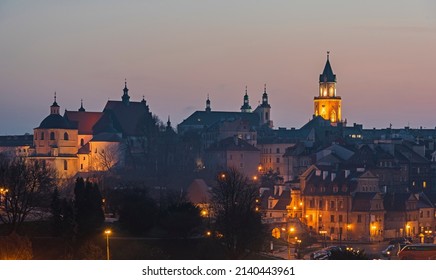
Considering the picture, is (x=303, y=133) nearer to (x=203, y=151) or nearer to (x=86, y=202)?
(x=203, y=151)

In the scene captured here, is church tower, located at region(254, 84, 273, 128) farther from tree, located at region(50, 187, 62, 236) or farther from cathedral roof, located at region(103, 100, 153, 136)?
tree, located at region(50, 187, 62, 236)

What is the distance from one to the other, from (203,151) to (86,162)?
4.28 m

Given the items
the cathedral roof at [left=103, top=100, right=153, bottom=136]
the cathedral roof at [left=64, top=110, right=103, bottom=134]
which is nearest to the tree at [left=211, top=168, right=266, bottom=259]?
the cathedral roof at [left=103, top=100, right=153, bottom=136]

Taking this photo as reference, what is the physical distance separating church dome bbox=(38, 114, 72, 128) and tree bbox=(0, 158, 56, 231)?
23.3 metres

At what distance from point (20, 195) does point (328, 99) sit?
3923cm

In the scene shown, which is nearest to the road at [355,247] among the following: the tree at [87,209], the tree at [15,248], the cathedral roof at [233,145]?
the tree at [87,209]

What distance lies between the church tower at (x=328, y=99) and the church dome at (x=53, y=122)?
1402cm

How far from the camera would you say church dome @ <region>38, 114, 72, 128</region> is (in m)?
50.5

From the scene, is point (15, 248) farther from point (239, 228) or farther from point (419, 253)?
point (419, 253)

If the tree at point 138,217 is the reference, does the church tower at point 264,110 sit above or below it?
above

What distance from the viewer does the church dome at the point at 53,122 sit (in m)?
50.5

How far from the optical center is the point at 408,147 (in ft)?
139

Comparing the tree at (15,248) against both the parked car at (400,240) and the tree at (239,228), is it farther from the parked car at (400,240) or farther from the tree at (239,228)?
the parked car at (400,240)
